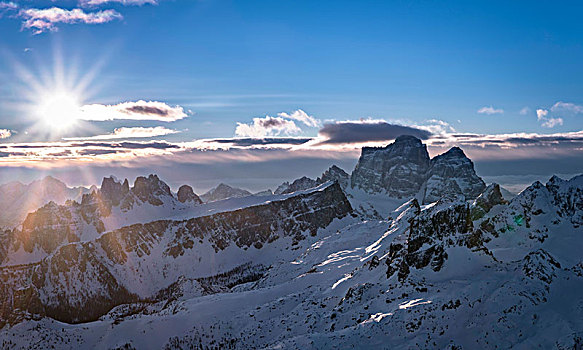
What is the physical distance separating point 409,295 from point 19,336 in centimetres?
8236

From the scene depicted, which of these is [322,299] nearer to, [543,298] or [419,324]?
[419,324]

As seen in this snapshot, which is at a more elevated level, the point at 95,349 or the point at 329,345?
the point at 329,345

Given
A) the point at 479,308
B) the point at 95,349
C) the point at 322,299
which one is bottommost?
the point at 95,349

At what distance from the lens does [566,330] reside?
137 ft

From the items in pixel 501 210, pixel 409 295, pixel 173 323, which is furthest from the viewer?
pixel 501 210

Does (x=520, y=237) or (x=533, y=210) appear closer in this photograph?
(x=520, y=237)

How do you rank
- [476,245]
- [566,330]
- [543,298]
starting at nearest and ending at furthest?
[566,330] < [543,298] < [476,245]

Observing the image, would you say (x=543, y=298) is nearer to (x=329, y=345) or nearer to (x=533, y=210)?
(x=329, y=345)

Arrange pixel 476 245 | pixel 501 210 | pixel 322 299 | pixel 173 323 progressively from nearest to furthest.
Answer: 1. pixel 476 245
2. pixel 322 299
3. pixel 173 323
4. pixel 501 210

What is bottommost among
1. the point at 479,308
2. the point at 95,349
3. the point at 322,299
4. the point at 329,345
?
the point at 95,349

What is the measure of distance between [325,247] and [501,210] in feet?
289

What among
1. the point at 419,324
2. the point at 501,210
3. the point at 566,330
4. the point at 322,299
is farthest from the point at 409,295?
the point at 501,210

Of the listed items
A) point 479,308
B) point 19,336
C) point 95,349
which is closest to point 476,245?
point 479,308

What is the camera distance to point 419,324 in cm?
4972
